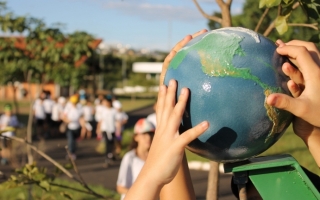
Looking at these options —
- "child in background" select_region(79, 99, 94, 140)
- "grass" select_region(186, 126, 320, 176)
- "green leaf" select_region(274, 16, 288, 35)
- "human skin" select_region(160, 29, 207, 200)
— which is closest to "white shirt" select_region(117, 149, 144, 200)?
"green leaf" select_region(274, 16, 288, 35)

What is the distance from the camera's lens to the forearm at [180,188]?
2.36 m

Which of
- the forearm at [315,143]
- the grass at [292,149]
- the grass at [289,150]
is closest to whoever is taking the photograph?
the forearm at [315,143]

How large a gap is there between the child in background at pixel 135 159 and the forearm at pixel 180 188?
415cm

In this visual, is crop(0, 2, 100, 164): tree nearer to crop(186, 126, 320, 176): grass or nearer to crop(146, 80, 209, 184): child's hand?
crop(186, 126, 320, 176): grass

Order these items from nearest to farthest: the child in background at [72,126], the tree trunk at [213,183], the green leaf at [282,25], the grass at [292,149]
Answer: the green leaf at [282,25] < the tree trunk at [213,183] < the grass at [292,149] < the child in background at [72,126]

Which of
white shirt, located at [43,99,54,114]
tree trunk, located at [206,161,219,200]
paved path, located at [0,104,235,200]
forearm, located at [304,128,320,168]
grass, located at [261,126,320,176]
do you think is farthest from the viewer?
white shirt, located at [43,99,54,114]

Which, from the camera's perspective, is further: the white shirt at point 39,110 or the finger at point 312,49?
the white shirt at point 39,110

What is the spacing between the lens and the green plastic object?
81.8 inches

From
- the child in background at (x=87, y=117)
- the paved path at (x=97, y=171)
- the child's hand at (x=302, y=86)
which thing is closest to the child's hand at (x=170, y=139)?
the child's hand at (x=302, y=86)

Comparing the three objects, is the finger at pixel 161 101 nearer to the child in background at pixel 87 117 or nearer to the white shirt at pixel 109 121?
the white shirt at pixel 109 121

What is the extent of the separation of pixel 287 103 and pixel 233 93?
199 millimetres

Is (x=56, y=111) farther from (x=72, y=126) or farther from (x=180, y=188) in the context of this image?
(x=180, y=188)

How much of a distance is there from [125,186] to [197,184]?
235 inches

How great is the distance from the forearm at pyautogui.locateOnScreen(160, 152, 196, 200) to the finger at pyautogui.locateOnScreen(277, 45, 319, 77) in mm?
620
